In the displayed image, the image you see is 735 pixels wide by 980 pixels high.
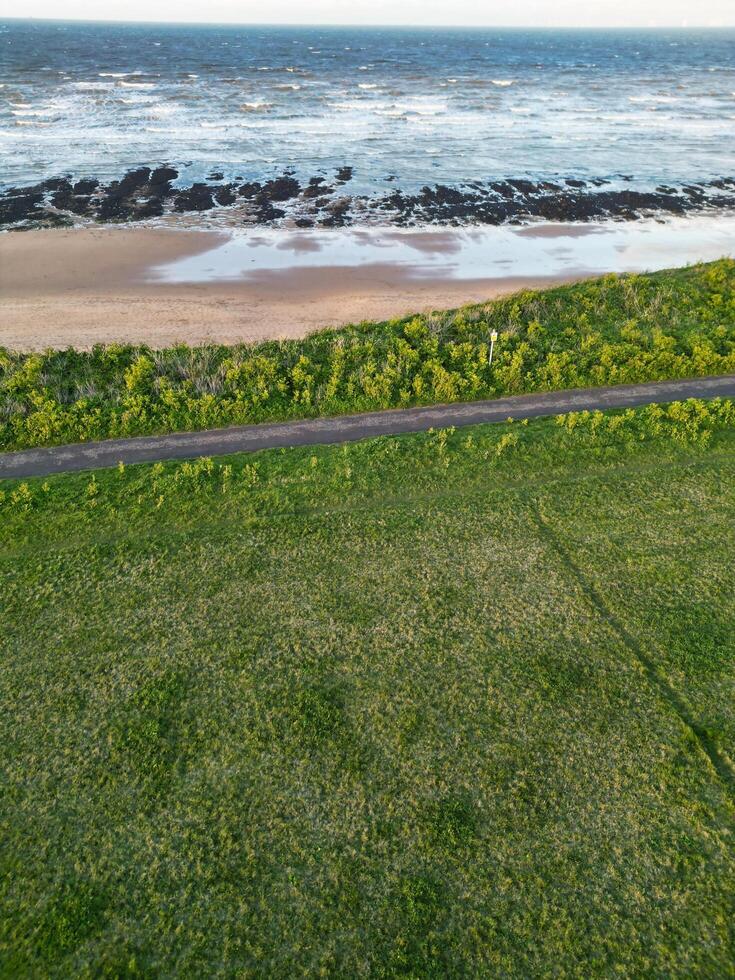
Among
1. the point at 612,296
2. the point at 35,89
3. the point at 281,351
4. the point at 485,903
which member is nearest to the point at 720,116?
the point at 612,296

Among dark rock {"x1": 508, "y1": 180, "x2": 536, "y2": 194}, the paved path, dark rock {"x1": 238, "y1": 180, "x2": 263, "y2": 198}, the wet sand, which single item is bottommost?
the paved path

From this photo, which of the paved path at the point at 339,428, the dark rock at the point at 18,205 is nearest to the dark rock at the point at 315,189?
the dark rock at the point at 18,205

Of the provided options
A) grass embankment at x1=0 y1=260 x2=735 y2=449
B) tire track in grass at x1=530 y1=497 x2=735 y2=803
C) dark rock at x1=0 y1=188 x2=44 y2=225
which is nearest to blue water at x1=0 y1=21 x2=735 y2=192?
dark rock at x1=0 y1=188 x2=44 y2=225

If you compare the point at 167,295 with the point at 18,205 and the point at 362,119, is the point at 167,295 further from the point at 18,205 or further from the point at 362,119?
the point at 362,119

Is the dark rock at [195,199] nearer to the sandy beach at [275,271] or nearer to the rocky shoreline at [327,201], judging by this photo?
the rocky shoreline at [327,201]

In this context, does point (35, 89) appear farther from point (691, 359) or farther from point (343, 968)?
point (343, 968)

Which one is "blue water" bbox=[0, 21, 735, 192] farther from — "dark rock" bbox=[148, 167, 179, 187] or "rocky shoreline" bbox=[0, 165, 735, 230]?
"rocky shoreline" bbox=[0, 165, 735, 230]
